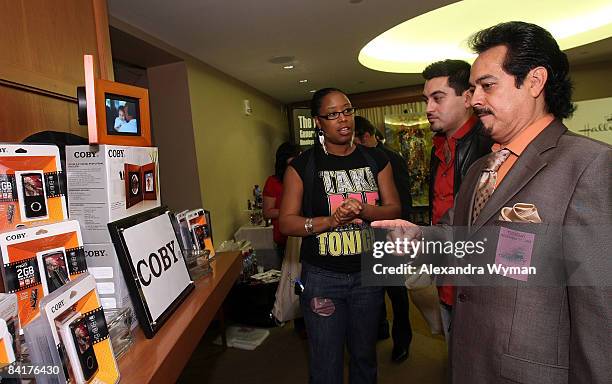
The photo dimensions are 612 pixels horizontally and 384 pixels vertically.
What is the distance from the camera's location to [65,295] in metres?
0.62

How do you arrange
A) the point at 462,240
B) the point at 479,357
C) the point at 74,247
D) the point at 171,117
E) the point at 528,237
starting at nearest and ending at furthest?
the point at 74,247 < the point at 528,237 < the point at 479,357 < the point at 462,240 < the point at 171,117

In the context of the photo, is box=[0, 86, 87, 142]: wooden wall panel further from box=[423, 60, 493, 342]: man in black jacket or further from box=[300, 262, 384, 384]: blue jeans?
box=[423, 60, 493, 342]: man in black jacket

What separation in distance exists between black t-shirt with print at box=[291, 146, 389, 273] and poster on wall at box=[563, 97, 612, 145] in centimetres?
515

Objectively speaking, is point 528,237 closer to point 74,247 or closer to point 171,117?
point 74,247

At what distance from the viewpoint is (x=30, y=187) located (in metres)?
0.78

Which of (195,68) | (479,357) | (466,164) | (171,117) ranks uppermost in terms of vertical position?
(195,68)

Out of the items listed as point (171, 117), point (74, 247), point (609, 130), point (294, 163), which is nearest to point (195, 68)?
point (171, 117)

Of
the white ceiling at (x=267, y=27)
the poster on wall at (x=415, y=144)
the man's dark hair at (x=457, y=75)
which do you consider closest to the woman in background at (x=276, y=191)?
the white ceiling at (x=267, y=27)

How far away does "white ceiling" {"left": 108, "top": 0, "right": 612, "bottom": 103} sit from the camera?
104 inches

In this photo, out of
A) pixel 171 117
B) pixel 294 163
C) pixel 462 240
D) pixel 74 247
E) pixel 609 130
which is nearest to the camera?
pixel 74 247

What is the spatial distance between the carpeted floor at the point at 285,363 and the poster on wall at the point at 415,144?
157 inches

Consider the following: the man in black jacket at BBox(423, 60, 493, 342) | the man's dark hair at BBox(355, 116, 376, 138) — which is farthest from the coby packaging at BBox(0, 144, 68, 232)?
the man's dark hair at BBox(355, 116, 376, 138)

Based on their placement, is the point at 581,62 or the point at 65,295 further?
the point at 581,62

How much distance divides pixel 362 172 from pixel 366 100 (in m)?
5.82
